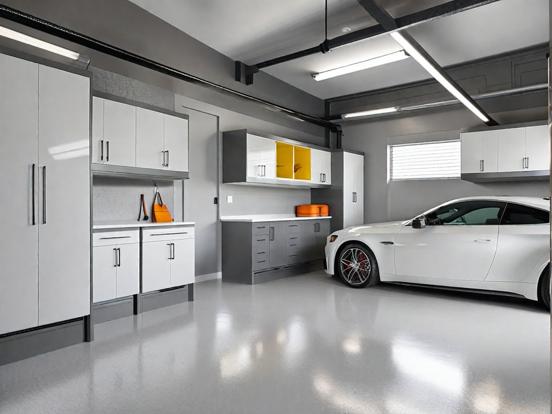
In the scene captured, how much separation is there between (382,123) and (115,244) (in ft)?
20.3

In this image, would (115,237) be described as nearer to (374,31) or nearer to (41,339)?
(41,339)

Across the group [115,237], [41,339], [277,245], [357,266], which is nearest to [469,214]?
[357,266]

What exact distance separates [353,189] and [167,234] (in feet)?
15.7

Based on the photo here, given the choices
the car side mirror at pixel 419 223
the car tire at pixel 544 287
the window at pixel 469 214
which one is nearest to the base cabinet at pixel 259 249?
the car side mirror at pixel 419 223

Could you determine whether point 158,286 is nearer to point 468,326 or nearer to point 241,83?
point 468,326

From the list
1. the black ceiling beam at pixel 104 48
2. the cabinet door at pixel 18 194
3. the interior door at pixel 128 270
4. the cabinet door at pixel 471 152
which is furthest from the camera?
the cabinet door at pixel 471 152

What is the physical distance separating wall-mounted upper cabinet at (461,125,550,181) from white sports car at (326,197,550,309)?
1481 millimetres

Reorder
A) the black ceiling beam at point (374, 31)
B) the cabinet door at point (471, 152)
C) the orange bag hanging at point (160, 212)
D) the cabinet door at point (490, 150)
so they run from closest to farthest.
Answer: the black ceiling beam at point (374, 31) < the orange bag hanging at point (160, 212) < the cabinet door at point (490, 150) < the cabinet door at point (471, 152)

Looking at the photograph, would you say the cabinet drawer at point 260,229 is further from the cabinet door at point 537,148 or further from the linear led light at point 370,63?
the cabinet door at point 537,148

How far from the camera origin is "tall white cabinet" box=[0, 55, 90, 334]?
9.69 feet

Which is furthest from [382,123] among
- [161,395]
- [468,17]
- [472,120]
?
[161,395]

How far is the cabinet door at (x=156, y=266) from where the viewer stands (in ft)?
14.4

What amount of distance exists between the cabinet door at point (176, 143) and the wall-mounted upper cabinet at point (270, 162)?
4.21 ft

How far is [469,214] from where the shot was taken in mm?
5059
